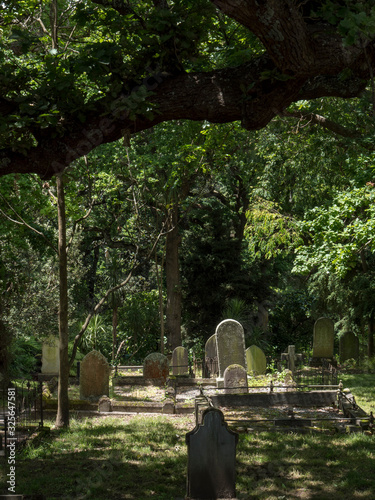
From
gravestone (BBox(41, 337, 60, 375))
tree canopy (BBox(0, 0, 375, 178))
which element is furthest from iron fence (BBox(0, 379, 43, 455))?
gravestone (BBox(41, 337, 60, 375))

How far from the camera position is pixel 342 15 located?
4.93 m

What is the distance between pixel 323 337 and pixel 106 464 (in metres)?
14.1

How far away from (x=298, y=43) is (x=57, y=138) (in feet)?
8.05

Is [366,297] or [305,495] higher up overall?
[366,297]

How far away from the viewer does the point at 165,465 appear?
26.6 feet

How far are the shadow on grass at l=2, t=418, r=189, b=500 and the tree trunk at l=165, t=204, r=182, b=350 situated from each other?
13.3m

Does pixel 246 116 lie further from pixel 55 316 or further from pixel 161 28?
pixel 55 316

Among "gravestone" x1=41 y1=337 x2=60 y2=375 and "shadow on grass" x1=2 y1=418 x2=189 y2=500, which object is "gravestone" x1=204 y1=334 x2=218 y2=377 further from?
"shadow on grass" x1=2 y1=418 x2=189 y2=500

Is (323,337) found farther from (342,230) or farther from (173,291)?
(342,230)

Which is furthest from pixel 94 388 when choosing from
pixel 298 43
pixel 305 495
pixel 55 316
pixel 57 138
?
pixel 298 43

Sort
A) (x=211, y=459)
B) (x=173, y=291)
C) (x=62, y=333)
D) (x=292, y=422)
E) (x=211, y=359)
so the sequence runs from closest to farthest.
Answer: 1. (x=211, y=459)
2. (x=292, y=422)
3. (x=62, y=333)
4. (x=211, y=359)
5. (x=173, y=291)

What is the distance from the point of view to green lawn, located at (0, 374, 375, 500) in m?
6.86

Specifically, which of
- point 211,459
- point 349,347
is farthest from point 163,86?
point 349,347

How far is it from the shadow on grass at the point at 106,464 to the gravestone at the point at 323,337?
11021 mm
